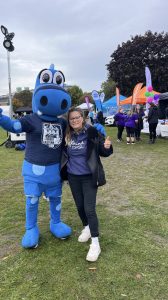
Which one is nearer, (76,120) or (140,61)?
(76,120)

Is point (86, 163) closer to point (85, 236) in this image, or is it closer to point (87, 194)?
point (87, 194)

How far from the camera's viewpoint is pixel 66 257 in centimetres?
373

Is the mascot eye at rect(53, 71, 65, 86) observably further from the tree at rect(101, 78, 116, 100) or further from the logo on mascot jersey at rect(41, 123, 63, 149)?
the tree at rect(101, 78, 116, 100)

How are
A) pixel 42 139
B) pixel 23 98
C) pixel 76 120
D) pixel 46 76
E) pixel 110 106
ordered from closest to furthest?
1. pixel 76 120
2. pixel 42 139
3. pixel 46 76
4. pixel 110 106
5. pixel 23 98

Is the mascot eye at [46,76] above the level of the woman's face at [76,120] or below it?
above

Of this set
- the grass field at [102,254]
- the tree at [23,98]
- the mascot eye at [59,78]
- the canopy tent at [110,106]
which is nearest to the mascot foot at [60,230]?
the grass field at [102,254]

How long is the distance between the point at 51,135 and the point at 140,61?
30.4m

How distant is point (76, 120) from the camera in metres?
3.76

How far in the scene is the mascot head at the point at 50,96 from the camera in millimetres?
3791

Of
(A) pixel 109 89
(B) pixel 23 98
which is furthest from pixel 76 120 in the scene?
(B) pixel 23 98

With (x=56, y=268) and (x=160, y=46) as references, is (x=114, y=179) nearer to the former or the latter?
(x=56, y=268)

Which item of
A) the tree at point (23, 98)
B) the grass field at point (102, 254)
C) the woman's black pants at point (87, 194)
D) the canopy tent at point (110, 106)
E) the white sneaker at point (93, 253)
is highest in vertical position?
the tree at point (23, 98)

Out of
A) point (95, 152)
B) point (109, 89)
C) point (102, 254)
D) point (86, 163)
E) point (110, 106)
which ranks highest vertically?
point (109, 89)

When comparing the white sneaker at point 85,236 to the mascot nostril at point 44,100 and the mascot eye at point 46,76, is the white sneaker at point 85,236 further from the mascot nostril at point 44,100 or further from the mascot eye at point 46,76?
the mascot eye at point 46,76
